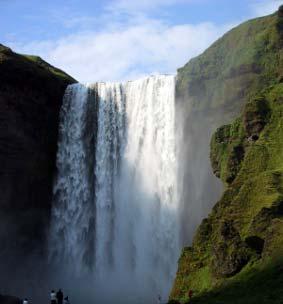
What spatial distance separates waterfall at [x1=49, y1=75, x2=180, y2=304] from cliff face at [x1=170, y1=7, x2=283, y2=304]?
15.3ft

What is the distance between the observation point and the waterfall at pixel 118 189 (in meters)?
46.2

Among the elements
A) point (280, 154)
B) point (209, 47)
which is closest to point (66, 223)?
point (209, 47)

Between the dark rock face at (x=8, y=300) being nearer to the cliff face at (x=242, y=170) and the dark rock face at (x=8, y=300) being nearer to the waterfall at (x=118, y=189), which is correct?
the waterfall at (x=118, y=189)

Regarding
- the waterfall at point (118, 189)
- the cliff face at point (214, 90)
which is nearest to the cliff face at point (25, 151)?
the waterfall at point (118, 189)

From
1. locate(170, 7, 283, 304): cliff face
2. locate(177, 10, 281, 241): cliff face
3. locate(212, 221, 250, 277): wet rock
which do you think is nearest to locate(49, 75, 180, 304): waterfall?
locate(177, 10, 281, 241): cliff face

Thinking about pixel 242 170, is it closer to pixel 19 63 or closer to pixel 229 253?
pixel 229 253

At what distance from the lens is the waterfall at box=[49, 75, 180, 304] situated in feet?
152

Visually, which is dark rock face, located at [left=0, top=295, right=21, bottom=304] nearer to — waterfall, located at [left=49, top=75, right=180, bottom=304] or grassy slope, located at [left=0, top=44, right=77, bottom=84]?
waterfall, located at [left=49, top=75, right=180, bottom=304]

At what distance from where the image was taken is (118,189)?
5075cm

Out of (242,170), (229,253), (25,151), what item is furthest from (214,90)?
(229,253)

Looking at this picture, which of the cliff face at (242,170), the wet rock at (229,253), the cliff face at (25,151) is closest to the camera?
the cliff face at (242,170)

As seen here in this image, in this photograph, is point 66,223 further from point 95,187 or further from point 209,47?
point 209,47

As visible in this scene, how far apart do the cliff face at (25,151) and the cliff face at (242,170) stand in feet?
44.5

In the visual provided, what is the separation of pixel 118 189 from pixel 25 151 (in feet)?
30.6
